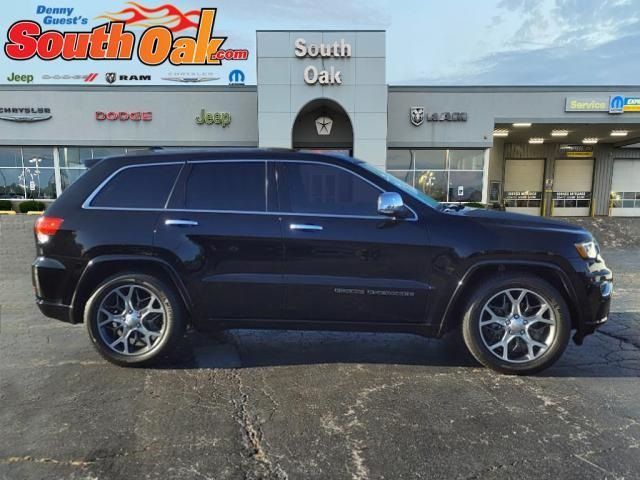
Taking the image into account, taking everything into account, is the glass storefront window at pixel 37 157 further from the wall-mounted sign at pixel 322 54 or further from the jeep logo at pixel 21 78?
the wall-mounted sign at pixel 322 54

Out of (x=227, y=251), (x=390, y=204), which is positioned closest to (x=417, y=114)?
(x=390, y=204)

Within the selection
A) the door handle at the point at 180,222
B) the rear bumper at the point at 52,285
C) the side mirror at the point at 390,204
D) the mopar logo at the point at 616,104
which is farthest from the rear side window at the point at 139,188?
the mopar logo at the point at 616,104

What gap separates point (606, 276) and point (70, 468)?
4.27 metres

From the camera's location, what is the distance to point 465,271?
12.0ft

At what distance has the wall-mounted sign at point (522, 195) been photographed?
87.9ft

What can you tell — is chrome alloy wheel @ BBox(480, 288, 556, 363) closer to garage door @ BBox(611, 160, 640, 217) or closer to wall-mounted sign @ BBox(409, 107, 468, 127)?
wall-mounted sign @ BBox(409, 107, 468, 127)

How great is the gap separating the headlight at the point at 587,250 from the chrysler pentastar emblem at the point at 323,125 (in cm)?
1759

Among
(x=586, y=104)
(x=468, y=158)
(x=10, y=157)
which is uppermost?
(x=586, y=104)

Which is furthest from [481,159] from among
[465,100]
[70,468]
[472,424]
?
[70,468]

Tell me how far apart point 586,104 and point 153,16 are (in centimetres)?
2273

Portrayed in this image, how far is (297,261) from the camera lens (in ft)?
12.2

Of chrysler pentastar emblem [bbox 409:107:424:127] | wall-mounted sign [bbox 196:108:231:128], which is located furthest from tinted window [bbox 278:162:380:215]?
wall-mounted sign [bbox 196:108:231:128]

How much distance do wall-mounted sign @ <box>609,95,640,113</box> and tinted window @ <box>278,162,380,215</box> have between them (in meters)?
21.6

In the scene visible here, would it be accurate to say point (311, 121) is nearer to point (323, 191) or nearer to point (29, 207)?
point (29, 207)
